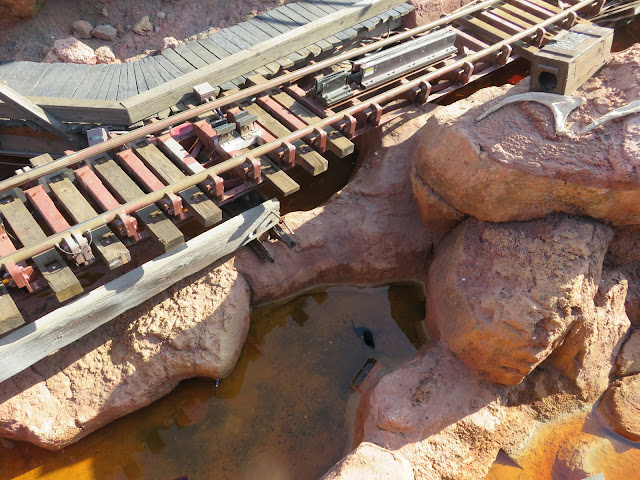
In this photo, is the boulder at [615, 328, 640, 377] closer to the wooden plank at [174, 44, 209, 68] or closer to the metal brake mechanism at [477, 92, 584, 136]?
the metal brake mechanism at [477, 92, 584, 136]

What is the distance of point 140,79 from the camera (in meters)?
7.16

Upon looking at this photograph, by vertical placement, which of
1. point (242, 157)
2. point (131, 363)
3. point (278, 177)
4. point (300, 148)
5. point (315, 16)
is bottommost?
point (131, 363)

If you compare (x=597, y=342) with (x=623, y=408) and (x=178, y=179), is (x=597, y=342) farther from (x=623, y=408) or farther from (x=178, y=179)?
(x=178, y=179)

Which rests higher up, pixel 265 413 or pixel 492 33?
pixel 492 33

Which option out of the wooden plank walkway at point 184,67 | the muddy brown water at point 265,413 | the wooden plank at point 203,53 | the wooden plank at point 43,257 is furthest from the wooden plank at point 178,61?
the muddy brown water at point 265,413

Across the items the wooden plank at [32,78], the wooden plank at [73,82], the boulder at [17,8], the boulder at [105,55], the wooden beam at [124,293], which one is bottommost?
the wooden beam at [124,293]

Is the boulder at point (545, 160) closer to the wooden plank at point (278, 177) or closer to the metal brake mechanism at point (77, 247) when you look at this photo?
the wooden plank at point (278, 177)

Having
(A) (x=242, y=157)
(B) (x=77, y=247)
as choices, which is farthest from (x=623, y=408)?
(B) (x=77, y=247)

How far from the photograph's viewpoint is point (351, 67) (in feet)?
24.4

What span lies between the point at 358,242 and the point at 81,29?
6197 mm

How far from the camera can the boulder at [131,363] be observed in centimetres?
530

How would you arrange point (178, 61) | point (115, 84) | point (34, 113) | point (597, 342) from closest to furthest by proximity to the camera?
point (597, 342) < point (34, 113) < point (115, 84) < point (178, 61)

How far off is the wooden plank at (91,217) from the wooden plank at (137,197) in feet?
1.03

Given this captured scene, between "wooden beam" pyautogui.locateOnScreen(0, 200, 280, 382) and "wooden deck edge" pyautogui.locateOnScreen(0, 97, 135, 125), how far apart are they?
6.96 feet
